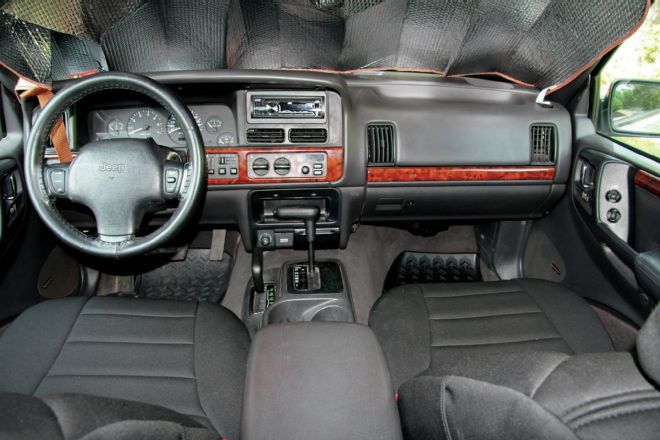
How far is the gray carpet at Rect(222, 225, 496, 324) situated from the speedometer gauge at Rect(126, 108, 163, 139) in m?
0.95

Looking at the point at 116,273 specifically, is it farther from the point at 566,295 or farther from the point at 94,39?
the point at 566,295

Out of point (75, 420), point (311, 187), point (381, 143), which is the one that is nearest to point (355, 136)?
point (381, 143)

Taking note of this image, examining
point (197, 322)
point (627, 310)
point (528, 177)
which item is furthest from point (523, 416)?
point (528, 177)

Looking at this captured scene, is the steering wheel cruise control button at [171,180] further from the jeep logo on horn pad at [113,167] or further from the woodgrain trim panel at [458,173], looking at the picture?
the woodgrain trim panel at [458,173]

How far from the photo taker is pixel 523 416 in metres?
0.72

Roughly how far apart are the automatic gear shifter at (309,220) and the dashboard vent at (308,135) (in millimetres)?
354

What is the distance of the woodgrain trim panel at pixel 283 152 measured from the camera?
6.85 ft

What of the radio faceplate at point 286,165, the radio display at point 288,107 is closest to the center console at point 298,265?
the radio faceplate at point 286,165

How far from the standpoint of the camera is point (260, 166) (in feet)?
6.92

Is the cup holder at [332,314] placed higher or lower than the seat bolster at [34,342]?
lower

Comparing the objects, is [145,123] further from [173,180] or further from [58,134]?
[173,180]

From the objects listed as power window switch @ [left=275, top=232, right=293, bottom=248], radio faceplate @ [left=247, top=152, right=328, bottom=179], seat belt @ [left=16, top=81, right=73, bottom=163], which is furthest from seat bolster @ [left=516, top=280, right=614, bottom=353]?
seat belt @ [left=16, top=81, right=73, bottom=163]

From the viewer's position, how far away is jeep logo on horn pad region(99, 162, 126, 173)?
1562mm

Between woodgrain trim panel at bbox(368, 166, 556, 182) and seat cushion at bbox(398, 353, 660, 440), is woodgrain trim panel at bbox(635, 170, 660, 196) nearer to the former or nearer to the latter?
woodgrain trim panel at bbox(368, 166, 556, 182)
